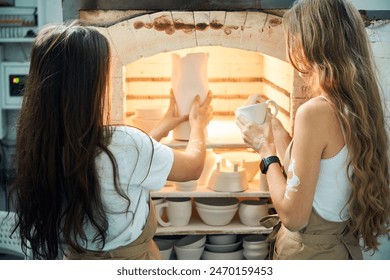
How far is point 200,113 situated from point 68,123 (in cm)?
69

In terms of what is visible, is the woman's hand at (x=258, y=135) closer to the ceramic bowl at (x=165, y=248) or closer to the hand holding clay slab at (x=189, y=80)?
the hand holding clay slab at (x=189, y=80)

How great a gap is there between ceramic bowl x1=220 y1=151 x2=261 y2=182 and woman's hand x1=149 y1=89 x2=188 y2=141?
0.87 feet

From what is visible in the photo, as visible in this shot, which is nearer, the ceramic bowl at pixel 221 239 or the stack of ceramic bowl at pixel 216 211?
the stack of ceramic bowl at pixel 216 211

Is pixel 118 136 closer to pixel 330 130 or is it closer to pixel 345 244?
pixel 330 130

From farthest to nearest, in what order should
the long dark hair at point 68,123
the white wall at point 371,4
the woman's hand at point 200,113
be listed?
the white wall at point 371,4, the woman's hand at point 200,113, the long dark hair at point 68,123

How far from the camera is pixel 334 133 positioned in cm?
119

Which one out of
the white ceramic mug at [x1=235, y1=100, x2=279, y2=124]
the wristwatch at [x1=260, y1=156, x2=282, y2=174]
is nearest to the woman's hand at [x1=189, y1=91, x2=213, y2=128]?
the white ceramic mug at [x1=235, y1=100, x2=279, y2=124]

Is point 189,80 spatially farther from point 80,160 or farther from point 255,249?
point 80,160

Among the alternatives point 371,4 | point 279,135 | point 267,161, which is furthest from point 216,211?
point 371,4

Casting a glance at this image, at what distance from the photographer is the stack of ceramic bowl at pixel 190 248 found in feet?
6.34

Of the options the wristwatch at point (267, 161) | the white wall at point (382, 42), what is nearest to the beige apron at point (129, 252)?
the wristwatch at point (267, 161)

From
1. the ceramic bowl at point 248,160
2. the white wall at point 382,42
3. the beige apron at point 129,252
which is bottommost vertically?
the ceramic bowl at point 248,160

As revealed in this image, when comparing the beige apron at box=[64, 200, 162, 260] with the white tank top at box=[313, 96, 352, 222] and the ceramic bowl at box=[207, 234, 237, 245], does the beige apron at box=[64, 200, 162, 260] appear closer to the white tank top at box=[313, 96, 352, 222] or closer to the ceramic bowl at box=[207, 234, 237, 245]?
the white tank top at box=[313, 96, 352, 222]

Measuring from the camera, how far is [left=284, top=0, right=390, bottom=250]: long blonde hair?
1185 millimetres
